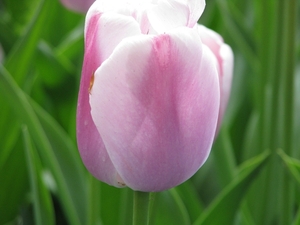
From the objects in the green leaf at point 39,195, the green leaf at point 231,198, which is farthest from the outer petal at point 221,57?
the green leaf at point 39,195

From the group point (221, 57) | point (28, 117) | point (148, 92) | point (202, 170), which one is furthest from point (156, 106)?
point (202, 170)

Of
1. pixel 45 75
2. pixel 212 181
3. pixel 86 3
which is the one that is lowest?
pixel 212 181

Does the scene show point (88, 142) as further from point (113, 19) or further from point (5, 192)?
point (5, 192)

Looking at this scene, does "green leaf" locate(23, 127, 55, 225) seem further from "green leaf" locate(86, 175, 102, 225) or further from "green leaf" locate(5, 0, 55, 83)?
"green leaf" locate(5, 0, 55, 83)

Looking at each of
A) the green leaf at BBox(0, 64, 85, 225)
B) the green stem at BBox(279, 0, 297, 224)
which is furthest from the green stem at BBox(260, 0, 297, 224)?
the green leaf at BBox(0, 64, 85, 225)

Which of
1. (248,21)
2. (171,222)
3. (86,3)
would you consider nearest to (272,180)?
(171,222)

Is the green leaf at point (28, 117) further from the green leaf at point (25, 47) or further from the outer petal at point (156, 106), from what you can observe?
the outer petal at point (156, 106)
